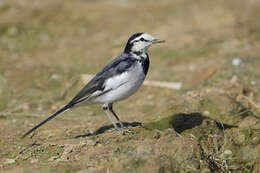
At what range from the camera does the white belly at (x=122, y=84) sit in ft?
17.0

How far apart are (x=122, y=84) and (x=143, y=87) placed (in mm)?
2768

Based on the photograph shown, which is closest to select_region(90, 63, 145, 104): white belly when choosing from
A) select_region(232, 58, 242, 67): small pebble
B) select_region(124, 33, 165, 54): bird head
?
select_region(124, 33, 165, 54): bird head

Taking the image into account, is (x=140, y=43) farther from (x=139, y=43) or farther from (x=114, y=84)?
(x=114, y=84)

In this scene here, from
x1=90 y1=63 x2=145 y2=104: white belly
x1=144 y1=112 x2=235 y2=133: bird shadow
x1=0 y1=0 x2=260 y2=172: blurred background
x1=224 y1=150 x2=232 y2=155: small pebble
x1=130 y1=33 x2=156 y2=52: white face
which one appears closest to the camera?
x1=0 y1=0 x2=260 y2=172: blurred background

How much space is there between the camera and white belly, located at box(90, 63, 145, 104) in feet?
17.0

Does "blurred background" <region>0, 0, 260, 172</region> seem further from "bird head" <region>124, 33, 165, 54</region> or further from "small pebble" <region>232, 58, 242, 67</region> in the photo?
"bird head" <region>124, 33, 165, 54</region>

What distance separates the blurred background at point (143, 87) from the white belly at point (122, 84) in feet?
1.99

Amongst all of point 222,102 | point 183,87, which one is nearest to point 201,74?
point 183,87

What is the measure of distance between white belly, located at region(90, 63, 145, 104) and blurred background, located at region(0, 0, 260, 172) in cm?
61

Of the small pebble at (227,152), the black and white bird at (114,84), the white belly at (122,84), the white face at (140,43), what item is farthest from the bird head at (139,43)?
the small pebble at (227,152)

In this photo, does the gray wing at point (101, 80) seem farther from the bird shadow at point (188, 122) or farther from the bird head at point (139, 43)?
the bird shadow at point (188, 122)

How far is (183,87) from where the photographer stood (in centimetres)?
752

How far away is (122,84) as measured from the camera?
5.20 m

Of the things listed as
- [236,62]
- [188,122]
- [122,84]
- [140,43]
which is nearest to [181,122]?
[188,122]
